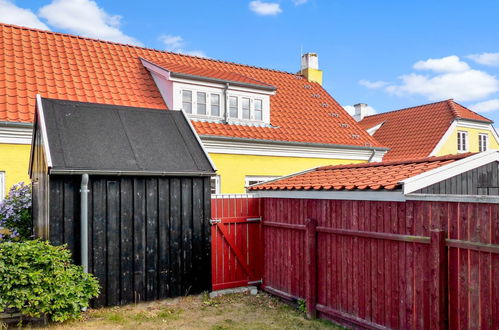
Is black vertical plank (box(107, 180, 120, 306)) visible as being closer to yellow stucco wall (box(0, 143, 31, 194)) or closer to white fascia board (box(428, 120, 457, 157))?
yellow stucco wall (box(0, 143, 31, 194))

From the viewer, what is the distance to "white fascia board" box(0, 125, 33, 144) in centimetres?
1039

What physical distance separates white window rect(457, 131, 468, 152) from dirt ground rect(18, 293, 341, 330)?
20.3 metres

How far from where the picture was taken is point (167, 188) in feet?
27.4

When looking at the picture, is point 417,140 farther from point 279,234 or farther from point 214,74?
point 279,234

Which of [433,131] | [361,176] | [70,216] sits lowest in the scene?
[70,216]

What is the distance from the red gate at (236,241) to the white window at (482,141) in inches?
866

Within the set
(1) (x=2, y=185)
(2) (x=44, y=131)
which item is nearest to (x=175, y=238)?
(2) (x=44, y=131)

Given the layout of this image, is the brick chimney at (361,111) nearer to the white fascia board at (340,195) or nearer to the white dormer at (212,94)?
the white dormer at (212,94)

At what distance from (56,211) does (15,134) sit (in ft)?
14.4

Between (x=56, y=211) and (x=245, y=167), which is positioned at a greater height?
(x=245, y=167)

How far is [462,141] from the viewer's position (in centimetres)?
2477

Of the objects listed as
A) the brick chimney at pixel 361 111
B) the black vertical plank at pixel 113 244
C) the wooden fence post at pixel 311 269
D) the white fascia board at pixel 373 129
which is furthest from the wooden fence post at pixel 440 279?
the brick chimney at pixel 361 111

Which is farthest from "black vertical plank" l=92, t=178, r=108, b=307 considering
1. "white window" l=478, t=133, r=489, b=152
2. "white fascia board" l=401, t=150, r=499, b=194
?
"white window" l=478, t=133, r=489, b=152

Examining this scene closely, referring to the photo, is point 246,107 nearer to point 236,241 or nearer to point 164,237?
point 236,241
